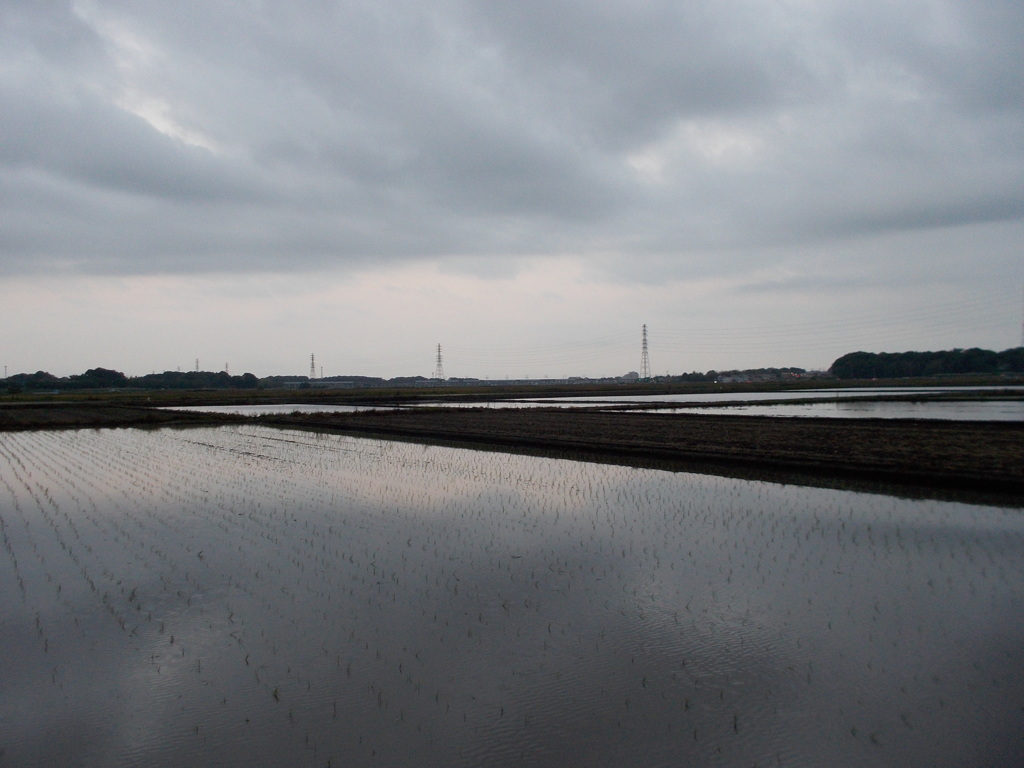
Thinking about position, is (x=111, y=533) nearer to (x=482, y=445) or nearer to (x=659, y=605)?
(x=659, y=605)

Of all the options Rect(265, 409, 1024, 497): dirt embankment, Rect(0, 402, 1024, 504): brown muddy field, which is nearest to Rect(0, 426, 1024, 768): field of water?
Rect(0, 402, 1024, 504): brown muddy field

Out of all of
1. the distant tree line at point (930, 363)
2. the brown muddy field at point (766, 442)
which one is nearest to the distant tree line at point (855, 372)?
the distant tree line at point (930, 363)

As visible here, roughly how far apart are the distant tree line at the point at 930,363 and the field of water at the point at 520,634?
116705 mm

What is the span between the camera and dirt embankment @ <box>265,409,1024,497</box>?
1284 centimetres

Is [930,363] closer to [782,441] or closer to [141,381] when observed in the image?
[782,441]

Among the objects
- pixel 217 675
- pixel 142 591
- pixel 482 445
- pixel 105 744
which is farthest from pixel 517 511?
pixel 482 445

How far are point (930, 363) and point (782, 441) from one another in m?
111

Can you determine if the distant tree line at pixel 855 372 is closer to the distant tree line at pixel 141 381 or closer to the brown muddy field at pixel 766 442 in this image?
the distant tree line at pixel 141 381

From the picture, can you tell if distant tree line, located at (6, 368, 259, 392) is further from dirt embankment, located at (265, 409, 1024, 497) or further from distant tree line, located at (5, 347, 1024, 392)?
dirt embankment, located at (265, 409, 1024, 497)

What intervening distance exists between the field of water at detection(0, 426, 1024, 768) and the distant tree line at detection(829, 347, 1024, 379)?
11671cm

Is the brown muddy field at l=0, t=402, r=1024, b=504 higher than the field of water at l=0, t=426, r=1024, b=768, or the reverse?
the brown muddy field at l=0, t=402, r=1024, b=504

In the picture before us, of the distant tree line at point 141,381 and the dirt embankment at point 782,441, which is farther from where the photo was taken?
the distant tree line at point 141,381

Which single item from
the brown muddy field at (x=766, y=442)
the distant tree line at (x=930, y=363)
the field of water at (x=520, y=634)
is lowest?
the field of water at (x=520, y=634)

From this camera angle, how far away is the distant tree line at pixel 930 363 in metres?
106
